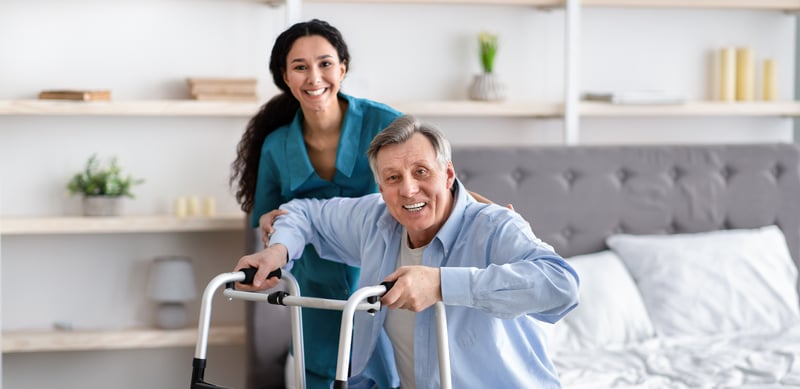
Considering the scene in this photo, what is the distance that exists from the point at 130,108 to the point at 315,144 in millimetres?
1316

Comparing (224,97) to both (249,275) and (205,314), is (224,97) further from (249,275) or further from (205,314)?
(205,314)

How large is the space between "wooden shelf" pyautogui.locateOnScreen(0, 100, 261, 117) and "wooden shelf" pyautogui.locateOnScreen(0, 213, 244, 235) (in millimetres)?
387

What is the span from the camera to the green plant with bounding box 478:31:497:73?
162 inches

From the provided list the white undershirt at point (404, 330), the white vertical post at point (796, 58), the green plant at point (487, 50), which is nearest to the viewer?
the white undershirt at point (404, 330)

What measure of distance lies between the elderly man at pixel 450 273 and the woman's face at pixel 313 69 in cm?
39

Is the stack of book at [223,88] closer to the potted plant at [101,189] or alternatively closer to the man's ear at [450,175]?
the potted plant at [101,189]

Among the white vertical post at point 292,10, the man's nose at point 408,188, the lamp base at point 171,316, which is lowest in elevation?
the lamp base at point 171,316

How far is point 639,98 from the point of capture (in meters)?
4.23

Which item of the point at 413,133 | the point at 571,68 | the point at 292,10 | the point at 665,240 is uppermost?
the point at 292,10

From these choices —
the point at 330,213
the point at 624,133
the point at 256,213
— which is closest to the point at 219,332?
the point at 256,213

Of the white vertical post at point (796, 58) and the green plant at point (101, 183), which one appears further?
the white vertical post at point (796, 58)

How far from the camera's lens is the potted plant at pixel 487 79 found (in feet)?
13.5

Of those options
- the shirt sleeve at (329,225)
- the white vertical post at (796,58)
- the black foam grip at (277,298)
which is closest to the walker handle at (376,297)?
the black foam grip at (277,298)

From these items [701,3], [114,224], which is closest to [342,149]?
[114,224]
